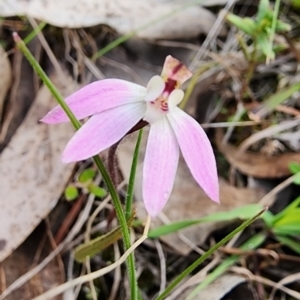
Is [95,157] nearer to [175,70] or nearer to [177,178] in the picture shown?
[175,70]

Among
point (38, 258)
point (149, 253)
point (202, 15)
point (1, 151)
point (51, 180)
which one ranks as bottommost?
point (149, 253)

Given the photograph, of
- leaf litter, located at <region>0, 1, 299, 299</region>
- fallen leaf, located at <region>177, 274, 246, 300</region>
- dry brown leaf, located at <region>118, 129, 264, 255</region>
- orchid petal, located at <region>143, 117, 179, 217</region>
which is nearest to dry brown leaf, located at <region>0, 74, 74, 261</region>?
leaf litter, located at <region>0, 1, 299, 299</region>

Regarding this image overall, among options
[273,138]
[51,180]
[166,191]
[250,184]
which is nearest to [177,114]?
[166,191]

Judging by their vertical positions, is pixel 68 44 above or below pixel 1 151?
above

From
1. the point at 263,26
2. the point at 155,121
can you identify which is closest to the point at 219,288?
the point at 155,121

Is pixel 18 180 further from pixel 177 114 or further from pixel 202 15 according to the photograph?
pixel 202 15

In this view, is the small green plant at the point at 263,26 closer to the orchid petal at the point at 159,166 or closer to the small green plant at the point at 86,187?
the small green plant at the point at 86,187
